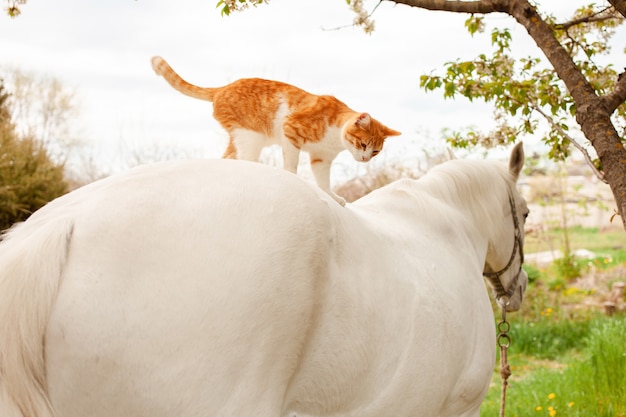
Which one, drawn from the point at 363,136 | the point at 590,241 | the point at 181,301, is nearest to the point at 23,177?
the point at 363,136

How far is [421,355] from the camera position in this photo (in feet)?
6.68

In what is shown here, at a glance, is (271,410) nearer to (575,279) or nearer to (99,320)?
(99,320)

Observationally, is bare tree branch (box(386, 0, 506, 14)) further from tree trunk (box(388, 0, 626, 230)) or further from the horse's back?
the horse's back

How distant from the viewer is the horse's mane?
2961 mm

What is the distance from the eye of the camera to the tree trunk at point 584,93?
3209 millimetres

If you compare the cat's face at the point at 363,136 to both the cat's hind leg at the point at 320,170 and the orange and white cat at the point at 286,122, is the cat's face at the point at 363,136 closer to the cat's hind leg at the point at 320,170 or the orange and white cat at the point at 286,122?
the orange and white cat at the point at 286,122

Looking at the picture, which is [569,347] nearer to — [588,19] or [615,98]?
[588,19]

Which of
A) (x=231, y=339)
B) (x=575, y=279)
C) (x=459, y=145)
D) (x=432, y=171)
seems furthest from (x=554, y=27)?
(x=575, y=279)

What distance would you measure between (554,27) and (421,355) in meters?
2.99

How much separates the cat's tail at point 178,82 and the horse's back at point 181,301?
0.90 meters

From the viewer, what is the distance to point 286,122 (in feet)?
7.76

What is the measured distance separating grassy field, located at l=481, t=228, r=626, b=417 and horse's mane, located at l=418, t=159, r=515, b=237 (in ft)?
6.95

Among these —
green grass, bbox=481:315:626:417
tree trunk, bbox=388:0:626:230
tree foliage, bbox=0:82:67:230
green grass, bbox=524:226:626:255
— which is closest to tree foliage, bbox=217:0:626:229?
tree trunk, bbox=388:0:626:230

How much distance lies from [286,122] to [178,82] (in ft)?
1.58
